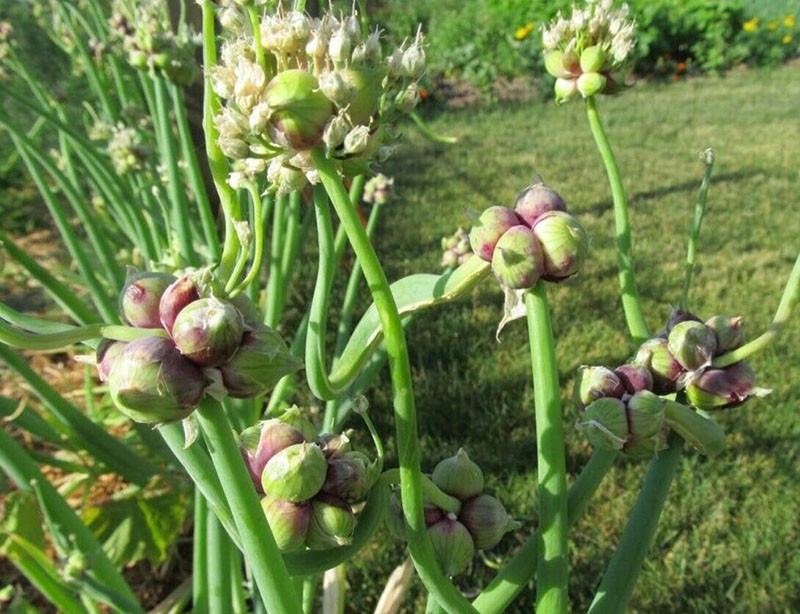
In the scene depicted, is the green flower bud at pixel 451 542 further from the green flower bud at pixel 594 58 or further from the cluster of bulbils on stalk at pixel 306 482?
the green flower bud at pixel 594 58

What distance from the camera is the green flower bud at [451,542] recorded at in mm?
452

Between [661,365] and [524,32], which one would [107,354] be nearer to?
[661,365]

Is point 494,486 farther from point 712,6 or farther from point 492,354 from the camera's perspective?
point 712,6

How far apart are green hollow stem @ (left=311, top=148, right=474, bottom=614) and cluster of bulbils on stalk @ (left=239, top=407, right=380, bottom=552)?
0.03 metres

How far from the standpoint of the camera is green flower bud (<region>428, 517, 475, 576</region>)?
45cm

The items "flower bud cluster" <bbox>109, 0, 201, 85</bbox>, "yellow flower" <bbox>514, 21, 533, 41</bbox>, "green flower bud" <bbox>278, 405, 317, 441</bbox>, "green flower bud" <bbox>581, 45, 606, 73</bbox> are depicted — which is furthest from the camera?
"yellow flower" <bbox>514, 21, 533, 41</bbox>

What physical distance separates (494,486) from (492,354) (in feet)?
1.90

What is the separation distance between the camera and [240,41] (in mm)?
406

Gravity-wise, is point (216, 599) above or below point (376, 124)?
below

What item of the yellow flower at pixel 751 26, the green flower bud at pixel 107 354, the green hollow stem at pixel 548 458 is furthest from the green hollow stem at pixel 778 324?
the yellow flower at pixel 751 26

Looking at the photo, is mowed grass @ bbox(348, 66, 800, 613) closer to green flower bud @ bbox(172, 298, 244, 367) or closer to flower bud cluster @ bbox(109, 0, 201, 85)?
flower bud cluster @ bbox(109, 0, 201, 85)

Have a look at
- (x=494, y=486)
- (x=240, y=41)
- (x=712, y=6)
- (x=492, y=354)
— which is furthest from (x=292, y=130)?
(x=712, y=6)

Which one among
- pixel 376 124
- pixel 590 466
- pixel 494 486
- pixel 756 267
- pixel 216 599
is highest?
pixel 376 124

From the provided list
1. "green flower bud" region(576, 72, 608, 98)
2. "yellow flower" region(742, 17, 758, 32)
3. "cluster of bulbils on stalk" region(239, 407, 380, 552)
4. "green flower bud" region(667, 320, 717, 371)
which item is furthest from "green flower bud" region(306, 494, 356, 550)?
"yellow flower" region(742, 17, 758, 32)
